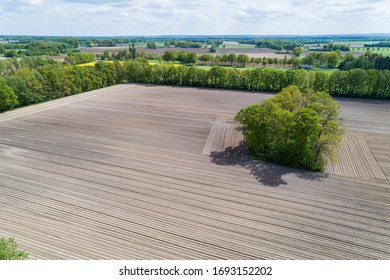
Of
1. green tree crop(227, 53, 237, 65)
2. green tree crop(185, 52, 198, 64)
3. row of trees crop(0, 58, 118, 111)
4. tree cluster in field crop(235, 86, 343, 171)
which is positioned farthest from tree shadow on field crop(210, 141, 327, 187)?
green tree crop(185, 52, 198, 64)

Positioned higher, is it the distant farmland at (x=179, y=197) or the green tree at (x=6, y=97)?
the green tree at (x=6, y=97)

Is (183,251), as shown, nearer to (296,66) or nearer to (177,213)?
(177,213)

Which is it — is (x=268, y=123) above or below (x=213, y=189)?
above

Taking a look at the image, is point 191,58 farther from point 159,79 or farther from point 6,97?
point 6,97

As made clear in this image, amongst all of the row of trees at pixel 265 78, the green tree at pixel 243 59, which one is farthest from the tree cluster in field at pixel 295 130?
the green tree at pixel 243 59

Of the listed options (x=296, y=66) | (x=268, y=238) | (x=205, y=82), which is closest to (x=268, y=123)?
(x=268, y=238)

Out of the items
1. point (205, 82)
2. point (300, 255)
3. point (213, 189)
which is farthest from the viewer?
point (205, 82)

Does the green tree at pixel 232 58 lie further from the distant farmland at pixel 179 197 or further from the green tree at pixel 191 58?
the distant farmland at pixel 179 197
